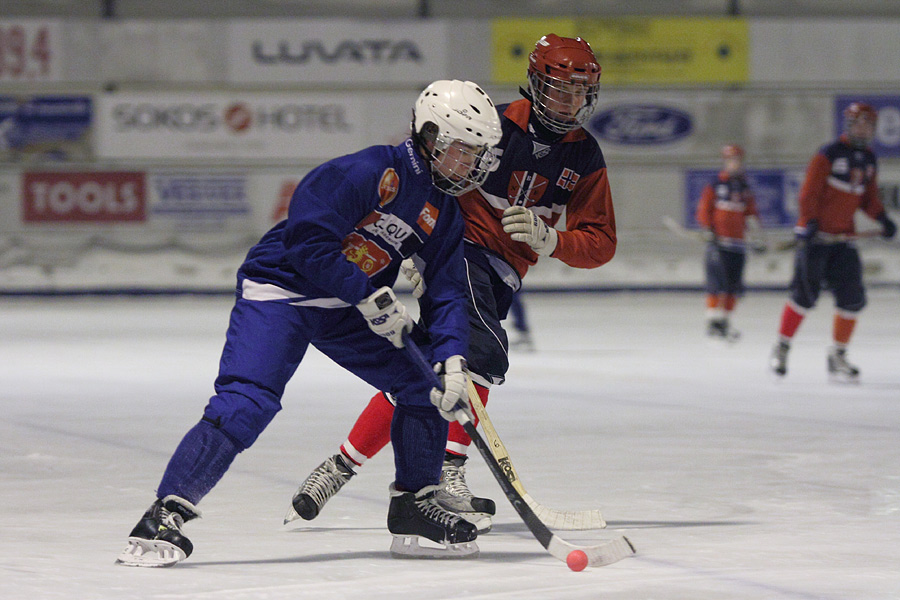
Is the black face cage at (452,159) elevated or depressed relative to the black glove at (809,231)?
elevated

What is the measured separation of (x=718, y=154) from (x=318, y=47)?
4776mm

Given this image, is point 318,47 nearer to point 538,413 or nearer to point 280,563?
point 538,413

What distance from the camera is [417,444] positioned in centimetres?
331

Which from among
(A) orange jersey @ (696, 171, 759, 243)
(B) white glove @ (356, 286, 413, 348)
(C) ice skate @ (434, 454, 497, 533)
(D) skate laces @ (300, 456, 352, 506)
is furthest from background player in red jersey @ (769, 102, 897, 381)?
(B) white glove @ (356, 286, 413, 348)

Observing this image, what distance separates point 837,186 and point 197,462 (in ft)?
16.9

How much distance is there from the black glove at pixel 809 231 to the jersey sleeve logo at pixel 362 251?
450 centimetres

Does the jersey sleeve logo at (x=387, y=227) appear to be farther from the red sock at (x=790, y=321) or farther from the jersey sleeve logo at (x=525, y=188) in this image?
the red sock at (x=790, y=321)

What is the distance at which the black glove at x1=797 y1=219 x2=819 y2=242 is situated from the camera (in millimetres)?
7250

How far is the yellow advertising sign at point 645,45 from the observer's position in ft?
51.0

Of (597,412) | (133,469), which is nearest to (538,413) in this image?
(597,412)

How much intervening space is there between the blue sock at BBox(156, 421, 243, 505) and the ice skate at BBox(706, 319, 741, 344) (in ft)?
22.5

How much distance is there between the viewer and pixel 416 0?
624 inches

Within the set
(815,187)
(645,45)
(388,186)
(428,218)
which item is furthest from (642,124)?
(388,186)

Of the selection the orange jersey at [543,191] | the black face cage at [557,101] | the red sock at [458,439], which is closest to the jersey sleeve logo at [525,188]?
the orange jersey at [543,191]
